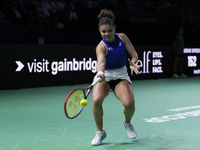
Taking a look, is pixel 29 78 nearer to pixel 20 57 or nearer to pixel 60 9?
Result: pixel 20 57

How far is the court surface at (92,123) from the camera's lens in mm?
4520

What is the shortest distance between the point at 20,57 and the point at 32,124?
4560mm

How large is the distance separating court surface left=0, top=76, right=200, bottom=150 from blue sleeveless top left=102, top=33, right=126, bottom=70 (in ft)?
3.34

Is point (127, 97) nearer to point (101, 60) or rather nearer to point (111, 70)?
point (111, 70)

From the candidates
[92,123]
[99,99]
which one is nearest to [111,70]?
[99,99]

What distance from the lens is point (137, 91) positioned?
998 cm

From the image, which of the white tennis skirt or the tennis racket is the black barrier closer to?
the white tennis skirt

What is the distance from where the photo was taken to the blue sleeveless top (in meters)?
4.60

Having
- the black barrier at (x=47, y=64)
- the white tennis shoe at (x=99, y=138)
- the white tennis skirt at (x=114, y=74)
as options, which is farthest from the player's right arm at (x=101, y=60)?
the black barrier at (x=47, y=64)

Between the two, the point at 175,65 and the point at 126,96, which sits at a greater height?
the point at 126,96

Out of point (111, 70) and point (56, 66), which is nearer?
point (111, 70)

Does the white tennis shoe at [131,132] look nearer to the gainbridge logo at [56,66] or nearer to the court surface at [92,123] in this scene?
the court surface at [92,123]

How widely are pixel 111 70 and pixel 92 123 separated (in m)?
1.42

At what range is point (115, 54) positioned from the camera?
15.1 ft
